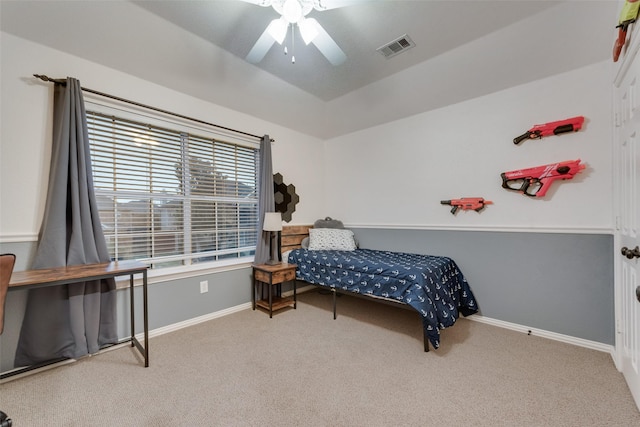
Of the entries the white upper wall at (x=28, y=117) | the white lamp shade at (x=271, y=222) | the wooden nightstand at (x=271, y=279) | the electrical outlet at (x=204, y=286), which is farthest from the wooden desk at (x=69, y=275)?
the white lamp shade at (x=271, y=222)

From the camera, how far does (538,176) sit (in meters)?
2.33

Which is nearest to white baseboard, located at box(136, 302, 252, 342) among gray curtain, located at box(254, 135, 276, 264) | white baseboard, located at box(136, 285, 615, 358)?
white baseboard, located at box(136, 285, 615, 358)

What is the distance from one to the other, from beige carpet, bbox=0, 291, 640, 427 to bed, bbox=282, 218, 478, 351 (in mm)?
287

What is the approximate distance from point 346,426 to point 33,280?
78.6 inches

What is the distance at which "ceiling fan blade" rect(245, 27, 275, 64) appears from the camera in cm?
162

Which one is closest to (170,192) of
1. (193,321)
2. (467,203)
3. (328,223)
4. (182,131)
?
(182,131)

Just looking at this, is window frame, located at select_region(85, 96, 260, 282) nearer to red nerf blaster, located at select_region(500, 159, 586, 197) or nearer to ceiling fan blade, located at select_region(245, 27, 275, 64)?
ceiling fan blade, located at select_region(245, 27, 275, 64)

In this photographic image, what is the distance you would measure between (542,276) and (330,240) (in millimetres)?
2271

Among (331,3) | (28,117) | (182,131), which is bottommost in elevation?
(28,117)

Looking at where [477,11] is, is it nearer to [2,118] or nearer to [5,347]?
[2,118]

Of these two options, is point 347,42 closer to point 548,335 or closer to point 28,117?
point 28,117

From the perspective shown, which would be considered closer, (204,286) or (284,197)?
(204,286)

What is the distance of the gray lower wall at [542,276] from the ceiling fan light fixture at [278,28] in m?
Result: 2.55

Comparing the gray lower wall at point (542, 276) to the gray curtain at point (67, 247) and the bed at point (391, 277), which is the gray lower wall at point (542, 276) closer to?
the bed at point (391, 277)
